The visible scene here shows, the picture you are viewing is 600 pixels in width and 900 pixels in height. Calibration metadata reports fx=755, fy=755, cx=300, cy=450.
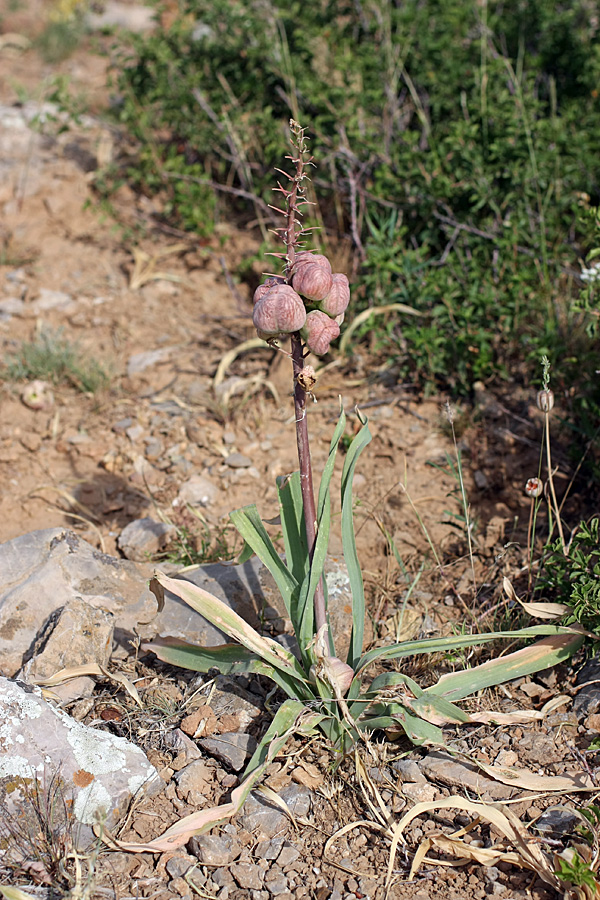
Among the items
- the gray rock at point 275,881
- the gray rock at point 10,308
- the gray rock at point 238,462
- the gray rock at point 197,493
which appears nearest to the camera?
the gray rock at point 275,881

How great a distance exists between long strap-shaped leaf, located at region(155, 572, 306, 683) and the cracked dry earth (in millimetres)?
268

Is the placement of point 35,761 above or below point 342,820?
above

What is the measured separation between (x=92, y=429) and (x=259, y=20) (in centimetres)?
284

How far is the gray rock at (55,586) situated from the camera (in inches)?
93.6

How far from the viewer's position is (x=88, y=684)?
7.46 feet

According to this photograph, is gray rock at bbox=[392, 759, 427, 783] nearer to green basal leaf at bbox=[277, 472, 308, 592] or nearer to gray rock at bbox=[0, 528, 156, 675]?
green basal leaf at bbox=[277, 472, 308, 592]

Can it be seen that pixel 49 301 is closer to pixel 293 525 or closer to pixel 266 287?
pixel 293 525

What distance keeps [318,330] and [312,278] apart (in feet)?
0.40

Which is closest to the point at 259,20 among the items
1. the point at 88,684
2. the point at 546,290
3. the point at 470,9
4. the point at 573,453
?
the point at 470,9

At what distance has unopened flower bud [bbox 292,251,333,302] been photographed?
167 cm

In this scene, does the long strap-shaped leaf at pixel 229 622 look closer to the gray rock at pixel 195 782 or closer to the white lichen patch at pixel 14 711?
the gray rock at pixel 195 782

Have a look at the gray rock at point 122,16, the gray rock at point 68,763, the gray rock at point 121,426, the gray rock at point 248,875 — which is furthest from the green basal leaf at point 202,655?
the gray rock at point 122,16

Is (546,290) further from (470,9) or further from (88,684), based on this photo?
(88,684)

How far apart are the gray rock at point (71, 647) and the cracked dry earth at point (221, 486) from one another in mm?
68
